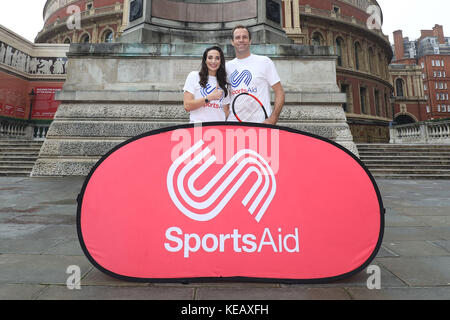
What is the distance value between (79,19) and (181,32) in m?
37.7

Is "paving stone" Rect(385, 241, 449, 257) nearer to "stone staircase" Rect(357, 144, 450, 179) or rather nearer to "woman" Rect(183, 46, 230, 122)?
"woman" Rect(183, 46, 230, 122)

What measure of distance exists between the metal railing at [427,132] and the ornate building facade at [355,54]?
47.3ft

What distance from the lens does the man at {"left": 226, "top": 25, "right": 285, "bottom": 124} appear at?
294 centimetres

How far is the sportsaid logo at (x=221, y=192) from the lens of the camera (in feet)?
5.71

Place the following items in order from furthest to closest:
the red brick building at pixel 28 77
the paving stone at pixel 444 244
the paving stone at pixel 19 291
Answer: the red brick building at pixel 28 77
the paving stone at pixel 444 244
the paving stone at pixel 19 291

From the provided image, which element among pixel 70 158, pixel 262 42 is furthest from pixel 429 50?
pixel 70 158

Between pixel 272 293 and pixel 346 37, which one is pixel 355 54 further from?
pixel 272 293

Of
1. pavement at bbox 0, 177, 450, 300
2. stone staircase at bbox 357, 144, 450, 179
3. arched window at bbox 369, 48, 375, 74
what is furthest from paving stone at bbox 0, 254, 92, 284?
arched window at bbox 369, 48, 375, 74

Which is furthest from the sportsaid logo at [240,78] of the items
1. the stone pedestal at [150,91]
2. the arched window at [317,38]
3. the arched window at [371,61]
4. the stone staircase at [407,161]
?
the arched window at [371,61]

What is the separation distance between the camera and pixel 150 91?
823cm

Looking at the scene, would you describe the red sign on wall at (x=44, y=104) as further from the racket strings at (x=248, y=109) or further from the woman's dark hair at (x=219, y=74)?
the racket strings at (x=248, y=109)

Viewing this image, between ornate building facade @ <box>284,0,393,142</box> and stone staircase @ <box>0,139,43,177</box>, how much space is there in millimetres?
31654

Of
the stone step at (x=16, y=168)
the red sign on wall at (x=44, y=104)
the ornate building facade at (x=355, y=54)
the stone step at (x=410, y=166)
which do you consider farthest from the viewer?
the ornate building facade at (x=355, y=54)
